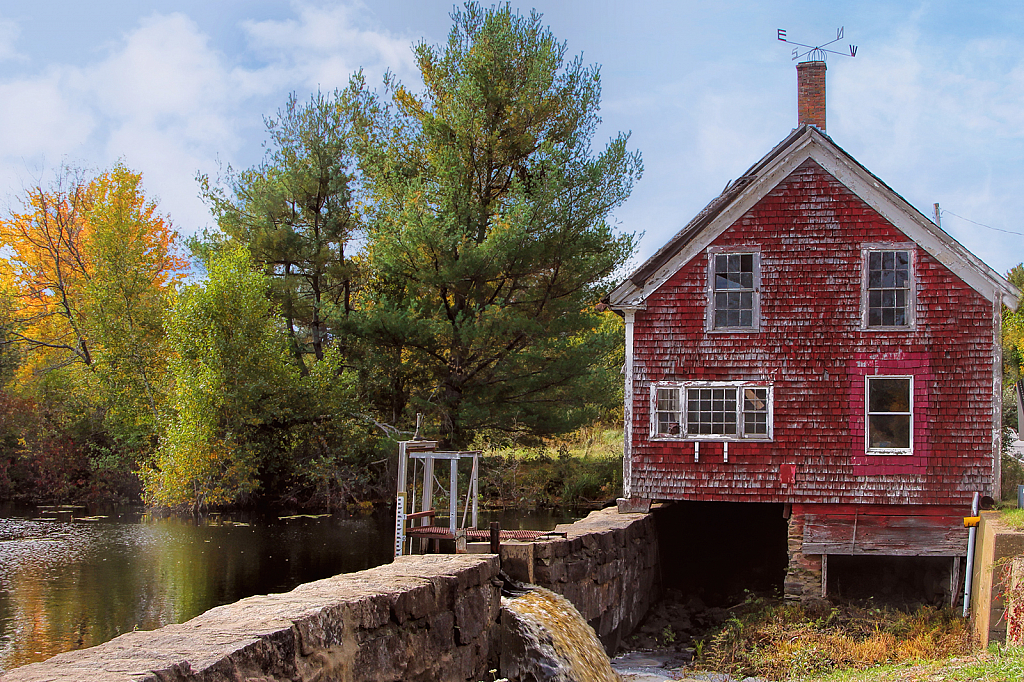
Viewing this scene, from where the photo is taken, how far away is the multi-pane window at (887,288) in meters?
15.2

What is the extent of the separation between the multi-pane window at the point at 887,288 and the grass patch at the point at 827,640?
4598mm

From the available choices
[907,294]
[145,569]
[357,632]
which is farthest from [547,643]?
[145,569]

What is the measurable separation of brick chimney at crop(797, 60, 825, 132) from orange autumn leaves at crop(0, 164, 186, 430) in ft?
70.9

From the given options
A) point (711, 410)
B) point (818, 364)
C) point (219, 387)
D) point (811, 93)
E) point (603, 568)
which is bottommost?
point (603, 568)

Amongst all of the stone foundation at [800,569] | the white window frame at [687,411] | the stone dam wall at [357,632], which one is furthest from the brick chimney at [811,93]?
the stone dam wall at [357,632]

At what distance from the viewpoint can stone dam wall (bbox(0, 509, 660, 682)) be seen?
482cm

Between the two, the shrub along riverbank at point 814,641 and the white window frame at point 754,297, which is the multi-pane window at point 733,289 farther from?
the shrub along riverbank at point 814,641

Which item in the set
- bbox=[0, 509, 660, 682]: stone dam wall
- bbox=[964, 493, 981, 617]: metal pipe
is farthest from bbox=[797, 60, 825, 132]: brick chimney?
bbox=[0, 509, 660, 682]: stone dam wall

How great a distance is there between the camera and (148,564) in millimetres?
19031

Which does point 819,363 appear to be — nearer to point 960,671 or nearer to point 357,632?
point 960,671

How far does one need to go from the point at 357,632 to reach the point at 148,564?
14.4 m

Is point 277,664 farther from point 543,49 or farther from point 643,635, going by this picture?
point 543,49

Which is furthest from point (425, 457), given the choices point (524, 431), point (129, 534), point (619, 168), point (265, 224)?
point (265, 224)

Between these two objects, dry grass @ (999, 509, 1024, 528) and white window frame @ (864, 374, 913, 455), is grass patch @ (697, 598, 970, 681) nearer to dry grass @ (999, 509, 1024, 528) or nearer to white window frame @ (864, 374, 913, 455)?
dry grass @ (999, 509, 1024, 528)
